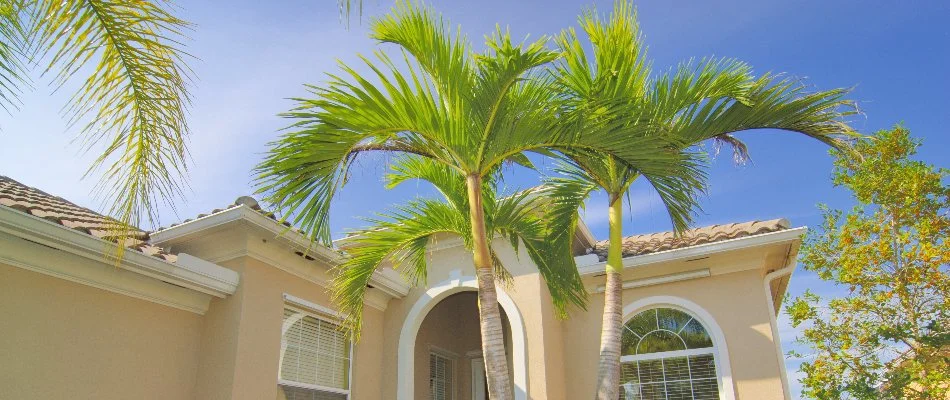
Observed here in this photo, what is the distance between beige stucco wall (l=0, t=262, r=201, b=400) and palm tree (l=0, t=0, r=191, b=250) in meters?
2.52

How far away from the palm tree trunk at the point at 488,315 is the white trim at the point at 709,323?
4.38 meters

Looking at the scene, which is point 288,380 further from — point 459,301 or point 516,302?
point 459,301

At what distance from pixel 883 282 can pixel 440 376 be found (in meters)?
9.14

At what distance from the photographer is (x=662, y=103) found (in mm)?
6973

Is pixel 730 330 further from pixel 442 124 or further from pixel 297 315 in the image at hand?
pixel 297 315

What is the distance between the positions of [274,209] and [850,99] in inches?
204

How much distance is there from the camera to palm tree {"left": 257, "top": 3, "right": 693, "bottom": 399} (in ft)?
18.8

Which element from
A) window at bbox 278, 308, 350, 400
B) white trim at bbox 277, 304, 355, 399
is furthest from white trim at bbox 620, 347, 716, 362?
window at bbox 278, 308, 350, 400

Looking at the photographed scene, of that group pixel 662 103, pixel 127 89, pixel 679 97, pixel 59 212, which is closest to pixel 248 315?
pixel 59 212

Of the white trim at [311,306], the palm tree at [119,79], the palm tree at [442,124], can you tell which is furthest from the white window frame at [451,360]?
→ the palm tree at [119,79]

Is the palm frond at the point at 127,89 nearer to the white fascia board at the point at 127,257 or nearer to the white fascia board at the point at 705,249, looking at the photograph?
the white fascia board at the point at 127,257

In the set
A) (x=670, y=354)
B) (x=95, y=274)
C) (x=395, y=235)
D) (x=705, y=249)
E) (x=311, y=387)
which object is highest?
(x=705, y=249)

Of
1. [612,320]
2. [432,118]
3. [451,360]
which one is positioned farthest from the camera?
[451,360]

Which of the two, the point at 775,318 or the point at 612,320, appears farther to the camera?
the point at 775,318
